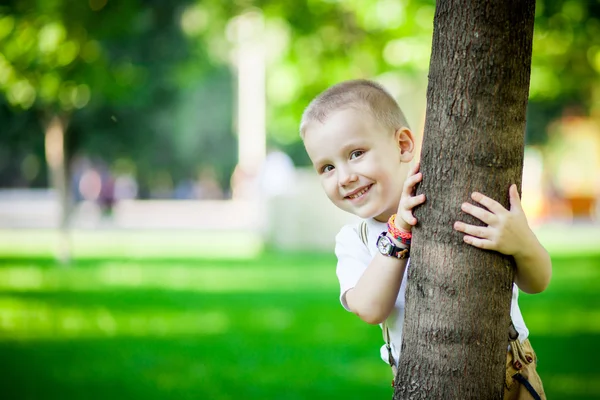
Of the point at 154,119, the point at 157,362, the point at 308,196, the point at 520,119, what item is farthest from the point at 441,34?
the point at 154,119

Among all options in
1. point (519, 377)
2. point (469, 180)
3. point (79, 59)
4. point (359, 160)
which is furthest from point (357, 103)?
point (79, 59)

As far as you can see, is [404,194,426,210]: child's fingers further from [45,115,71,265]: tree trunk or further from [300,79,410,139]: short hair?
[45,115,71,265]: tree trunk

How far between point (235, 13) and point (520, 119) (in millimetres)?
12782

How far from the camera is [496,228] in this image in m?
2.28

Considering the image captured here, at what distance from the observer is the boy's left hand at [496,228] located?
2.28 meters

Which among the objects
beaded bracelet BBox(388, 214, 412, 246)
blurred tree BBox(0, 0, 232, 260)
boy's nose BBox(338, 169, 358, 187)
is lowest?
beaded bracelet BBox(388, 214, 412, 246)

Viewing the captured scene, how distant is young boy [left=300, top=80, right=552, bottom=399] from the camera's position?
2.48m

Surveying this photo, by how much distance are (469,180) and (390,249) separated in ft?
1.13

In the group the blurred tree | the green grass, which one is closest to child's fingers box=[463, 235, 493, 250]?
the green grass

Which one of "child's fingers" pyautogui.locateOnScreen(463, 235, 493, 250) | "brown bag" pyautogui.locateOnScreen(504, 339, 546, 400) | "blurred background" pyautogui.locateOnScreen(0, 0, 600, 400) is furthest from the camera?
"blurred background" pyautogui.locateOnScreen(0, 0, 600, 400)

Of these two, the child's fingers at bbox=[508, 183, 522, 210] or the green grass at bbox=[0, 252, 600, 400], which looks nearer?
the child's fingers at bbox=[508, 183, 522, 210]

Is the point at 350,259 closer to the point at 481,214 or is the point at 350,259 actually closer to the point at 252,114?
the point at 481,214

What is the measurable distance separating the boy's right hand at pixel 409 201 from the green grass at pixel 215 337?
3617 mm

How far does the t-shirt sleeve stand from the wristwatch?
189 millimetres
